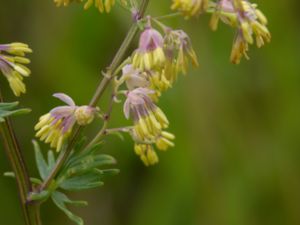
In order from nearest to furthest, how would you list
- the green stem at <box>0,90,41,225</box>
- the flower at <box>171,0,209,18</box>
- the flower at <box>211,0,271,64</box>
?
the flower at <box>171,0,209,18</box>, the flower at <box>211,0,271,64</box>, the green stem at <box>0,90,41,225</box>

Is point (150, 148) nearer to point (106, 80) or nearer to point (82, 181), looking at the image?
point (82, 181)

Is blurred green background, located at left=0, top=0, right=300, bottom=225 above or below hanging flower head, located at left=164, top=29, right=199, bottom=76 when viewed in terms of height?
below

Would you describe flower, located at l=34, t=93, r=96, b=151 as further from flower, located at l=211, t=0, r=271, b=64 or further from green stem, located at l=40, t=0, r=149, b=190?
flower, located at l=211, t=0, r=271, b=64

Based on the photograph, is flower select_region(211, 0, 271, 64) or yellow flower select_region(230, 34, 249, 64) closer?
flower select_region(211, 0, 271, 64)

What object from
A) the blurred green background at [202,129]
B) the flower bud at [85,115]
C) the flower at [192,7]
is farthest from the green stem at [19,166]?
the blurred green background at [202,129]

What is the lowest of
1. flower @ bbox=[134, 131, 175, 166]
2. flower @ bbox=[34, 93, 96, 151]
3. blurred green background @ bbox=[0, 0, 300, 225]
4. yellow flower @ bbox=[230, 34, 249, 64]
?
blurred green background @ bbox=[0, 0, 300, 225]

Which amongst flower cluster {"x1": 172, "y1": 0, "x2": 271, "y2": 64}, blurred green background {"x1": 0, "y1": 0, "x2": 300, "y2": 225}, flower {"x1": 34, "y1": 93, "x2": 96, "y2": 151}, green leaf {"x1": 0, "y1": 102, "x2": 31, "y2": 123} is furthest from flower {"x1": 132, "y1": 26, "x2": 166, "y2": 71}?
blurred green background {"x1": 0, "y1": 0, "x2": 300, "y2": 225}
